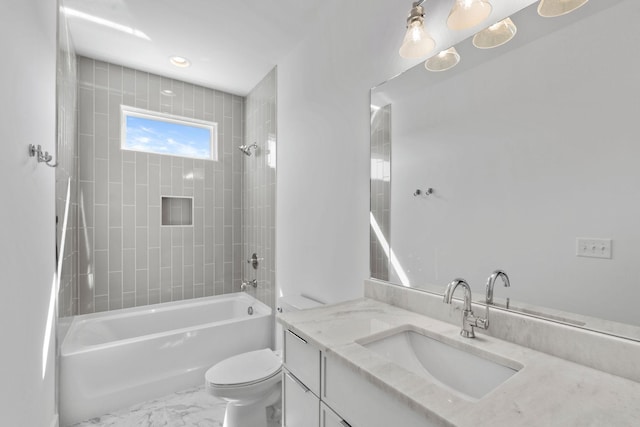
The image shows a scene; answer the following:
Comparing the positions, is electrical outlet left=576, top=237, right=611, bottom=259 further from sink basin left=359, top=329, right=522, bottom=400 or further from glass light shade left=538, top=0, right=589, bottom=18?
glass light shade left=538, top=0, right=589, bottom=18

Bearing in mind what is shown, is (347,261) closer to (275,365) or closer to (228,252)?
(275,365)

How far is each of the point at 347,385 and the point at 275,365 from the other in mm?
1050

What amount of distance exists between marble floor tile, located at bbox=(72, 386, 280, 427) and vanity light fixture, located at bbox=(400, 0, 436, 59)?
7.28ft

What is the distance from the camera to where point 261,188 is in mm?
3010

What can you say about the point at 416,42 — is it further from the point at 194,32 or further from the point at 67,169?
the point at 67,169

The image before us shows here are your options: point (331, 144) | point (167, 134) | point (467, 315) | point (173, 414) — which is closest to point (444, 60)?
point (331, 144)

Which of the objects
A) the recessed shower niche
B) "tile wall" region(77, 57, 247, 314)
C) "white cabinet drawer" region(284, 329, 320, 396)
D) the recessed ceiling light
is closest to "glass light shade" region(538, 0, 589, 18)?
"white cabinet drawer" region(284, 329, 320, 396)

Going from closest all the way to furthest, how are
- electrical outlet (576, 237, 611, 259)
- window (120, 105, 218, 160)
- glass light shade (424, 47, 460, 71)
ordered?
electrical outlet (576, 237, 611, 259) < glass light shade (424, 47, 460, 71) < window (120, 105, 218, 160)

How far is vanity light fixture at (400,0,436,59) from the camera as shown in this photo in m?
1.27

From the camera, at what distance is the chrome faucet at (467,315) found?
3.36 feet

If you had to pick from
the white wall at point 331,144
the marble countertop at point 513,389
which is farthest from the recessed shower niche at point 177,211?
the marble countertop at point 513,389

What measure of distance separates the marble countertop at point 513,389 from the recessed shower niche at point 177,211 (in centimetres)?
250

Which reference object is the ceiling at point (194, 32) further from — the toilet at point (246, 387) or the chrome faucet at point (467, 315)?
the toilet at point (246, 387)

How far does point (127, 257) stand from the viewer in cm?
282
